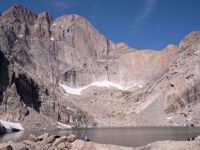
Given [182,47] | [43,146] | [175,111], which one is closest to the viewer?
[43,146]

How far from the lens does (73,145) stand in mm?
30406

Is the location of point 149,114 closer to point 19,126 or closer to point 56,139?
point 19,126

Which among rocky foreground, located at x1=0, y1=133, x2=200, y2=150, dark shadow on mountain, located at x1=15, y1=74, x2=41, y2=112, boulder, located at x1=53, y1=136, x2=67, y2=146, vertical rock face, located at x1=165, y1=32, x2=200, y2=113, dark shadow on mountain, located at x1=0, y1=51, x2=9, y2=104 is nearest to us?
rocky foreground, located at x1=0, y1=133, x2=200, y2=150

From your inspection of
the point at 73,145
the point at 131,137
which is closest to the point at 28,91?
the point at 131,137

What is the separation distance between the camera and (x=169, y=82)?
167125 mm

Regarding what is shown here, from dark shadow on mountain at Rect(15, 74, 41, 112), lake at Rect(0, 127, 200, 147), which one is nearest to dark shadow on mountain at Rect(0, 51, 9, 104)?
dark shadow on mountain at Rect(15, 74, 41, 112)

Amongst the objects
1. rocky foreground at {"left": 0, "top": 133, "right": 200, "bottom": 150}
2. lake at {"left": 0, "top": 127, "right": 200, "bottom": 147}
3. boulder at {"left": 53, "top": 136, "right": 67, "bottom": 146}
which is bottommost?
rocky foreground at {"left": 0, "top": 133, "right": 200, "bottom": 150}

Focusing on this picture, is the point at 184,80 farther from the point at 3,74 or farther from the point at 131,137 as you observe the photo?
the point at 131,137

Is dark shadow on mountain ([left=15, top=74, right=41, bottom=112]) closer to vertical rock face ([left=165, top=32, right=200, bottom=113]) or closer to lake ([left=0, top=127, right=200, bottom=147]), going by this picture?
lake ([left=0, top=127, right=200, bottom=147])

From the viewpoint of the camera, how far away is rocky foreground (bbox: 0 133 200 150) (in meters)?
25.0

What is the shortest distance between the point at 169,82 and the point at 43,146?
14143 cm

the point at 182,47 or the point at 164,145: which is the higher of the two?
the point at 182,47

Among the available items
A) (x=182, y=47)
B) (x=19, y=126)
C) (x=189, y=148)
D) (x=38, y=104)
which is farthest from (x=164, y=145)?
(x=182, y=47)

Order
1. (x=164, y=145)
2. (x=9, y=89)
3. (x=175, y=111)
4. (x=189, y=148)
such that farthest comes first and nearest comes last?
(x=175, y=111)
(x=9, y=89)
(x=164, y=145)
(x=189, y=148)
